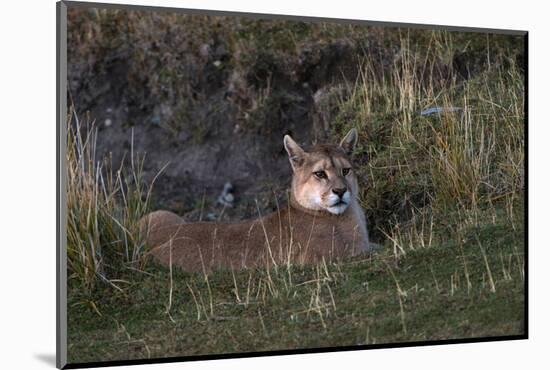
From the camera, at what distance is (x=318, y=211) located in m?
11.2

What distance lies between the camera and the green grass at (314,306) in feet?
31.2

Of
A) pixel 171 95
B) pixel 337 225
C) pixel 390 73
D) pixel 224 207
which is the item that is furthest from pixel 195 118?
pixel 337 225

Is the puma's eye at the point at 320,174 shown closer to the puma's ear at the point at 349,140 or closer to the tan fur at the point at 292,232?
the tan fur at the point at 292,232

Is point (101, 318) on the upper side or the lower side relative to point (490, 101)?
lower

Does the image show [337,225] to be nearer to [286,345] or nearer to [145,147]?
[286,345]

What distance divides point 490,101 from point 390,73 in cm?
136

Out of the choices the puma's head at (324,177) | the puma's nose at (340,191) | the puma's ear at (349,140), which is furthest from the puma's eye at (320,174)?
the puma's ear at (349,140)

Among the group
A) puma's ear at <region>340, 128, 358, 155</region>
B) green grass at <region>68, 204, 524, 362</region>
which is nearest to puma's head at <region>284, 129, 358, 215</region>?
puma's ear at <region>340, 128, 358, 155</region>

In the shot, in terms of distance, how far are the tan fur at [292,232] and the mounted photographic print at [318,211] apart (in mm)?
Result: 17

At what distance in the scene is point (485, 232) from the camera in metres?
10.9

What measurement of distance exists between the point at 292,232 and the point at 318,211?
38 centimetres

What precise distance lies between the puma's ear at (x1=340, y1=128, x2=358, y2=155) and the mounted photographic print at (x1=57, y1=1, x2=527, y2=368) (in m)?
0.03

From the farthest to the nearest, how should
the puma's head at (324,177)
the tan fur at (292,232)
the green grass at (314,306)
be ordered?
the puma's head at (324,177)
the tan fur at (292,232)
the green grass at (314,306)

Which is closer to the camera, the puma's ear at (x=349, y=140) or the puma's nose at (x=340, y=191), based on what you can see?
the puma's nose at (x=340, y=191)
